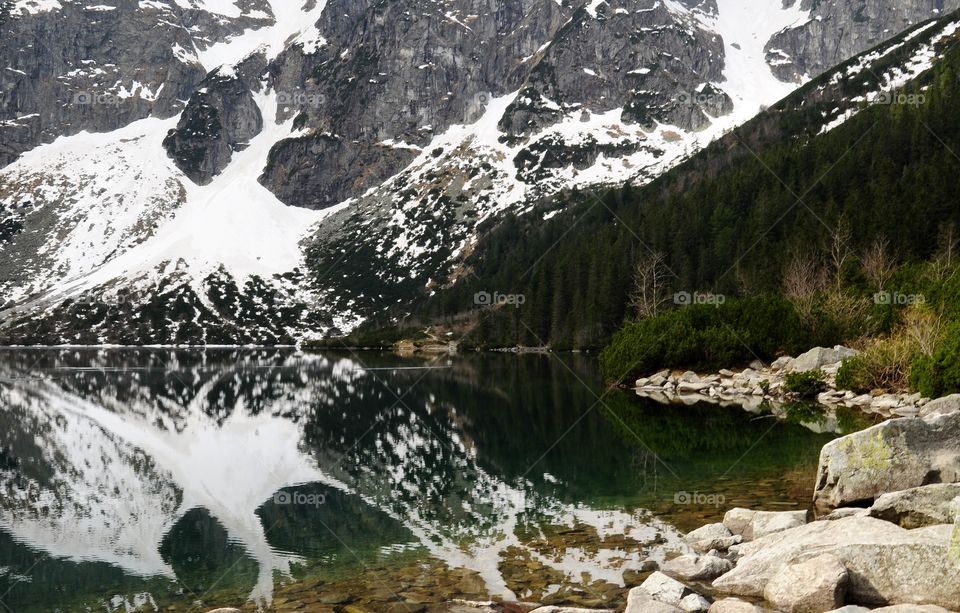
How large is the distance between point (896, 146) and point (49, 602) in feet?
402

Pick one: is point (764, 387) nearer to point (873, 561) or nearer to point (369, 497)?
point (369, 497)

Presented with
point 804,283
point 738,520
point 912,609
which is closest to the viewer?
point 912,609

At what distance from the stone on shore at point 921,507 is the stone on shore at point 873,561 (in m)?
1.30

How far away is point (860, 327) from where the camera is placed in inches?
1848

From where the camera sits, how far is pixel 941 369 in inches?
1145

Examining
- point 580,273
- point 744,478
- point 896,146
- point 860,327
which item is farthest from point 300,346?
point 744,478

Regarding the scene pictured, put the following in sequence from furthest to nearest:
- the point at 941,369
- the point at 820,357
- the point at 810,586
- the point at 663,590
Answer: the point at 820,357 → the point at 941,369 → the point at 663,590 → the point at 810,586

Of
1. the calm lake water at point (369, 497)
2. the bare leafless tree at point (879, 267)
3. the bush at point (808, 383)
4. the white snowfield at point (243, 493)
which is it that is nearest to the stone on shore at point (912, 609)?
the calm lake water at point (369, 497)

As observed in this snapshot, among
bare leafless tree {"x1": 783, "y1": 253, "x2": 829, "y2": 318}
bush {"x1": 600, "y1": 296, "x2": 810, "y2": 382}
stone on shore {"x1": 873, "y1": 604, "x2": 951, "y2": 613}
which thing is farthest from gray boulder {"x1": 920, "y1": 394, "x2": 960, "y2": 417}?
bare leafless tree {"x1": 783, "y1": 253, "x2": 829, "y2": 318}

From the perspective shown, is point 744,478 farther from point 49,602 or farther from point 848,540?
point 49,602

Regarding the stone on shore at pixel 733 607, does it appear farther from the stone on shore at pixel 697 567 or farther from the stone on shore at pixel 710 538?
the stone on shore at pixel 710 538

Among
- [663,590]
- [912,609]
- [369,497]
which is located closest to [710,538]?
[663,590]

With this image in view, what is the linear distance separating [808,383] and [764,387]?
4492mm

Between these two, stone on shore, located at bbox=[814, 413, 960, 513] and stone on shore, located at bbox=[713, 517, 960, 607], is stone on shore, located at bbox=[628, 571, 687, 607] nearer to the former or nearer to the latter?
stone on shore, located at bbox=[713, 517, 960, 607]
